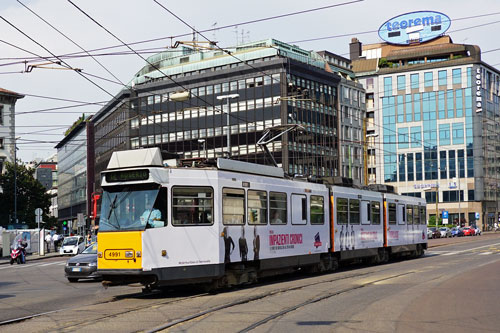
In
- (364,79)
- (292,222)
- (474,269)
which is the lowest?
(474,269)

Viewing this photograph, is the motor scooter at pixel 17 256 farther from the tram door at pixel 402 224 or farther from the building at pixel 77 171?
the building at pixel 77 171

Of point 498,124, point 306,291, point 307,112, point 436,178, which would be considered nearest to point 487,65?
point 498,124

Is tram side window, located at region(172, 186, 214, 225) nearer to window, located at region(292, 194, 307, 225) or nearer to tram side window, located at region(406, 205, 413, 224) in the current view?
window, located at region(292, 194, 307, 225)

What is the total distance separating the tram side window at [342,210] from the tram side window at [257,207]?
17.2 feet

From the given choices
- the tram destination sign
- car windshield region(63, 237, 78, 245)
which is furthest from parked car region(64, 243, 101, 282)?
car windshield region(63, 237, 78, 245)

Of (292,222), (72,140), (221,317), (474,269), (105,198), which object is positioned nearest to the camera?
(221,317)

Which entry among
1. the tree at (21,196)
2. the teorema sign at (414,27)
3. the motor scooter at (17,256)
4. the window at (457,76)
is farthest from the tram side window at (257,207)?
the teorema sign at (414,27)

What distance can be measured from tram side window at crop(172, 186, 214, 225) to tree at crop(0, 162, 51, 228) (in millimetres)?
57563

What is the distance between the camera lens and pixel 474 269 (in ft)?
74.7

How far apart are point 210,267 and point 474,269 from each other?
1049cm

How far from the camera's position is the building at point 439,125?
9869cm

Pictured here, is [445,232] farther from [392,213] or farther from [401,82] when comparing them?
[392,213]

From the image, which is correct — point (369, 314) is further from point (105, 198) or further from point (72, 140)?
point (72, 140)

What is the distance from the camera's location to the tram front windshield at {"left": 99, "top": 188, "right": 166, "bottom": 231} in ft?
50.2
